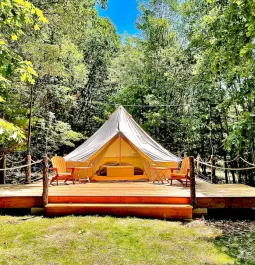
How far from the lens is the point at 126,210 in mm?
4629

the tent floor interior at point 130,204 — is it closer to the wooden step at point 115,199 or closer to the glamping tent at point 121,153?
the wooden step at point 115,199

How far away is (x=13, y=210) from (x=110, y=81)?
11715 millimetres

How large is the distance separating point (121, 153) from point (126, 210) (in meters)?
5.02

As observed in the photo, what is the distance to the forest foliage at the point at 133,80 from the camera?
286 inches

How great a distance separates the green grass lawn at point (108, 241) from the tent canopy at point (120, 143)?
344 centimetres

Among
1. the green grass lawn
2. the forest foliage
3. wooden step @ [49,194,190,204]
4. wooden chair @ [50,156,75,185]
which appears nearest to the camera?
the green grass lawn

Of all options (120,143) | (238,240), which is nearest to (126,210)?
(238,240)

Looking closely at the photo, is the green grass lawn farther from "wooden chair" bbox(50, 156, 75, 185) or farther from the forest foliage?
the forest foliage

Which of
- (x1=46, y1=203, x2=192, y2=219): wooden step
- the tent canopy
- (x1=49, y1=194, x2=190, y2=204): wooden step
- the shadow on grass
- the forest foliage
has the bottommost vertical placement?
the shadow on grass

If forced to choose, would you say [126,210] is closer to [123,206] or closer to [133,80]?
[123,206]

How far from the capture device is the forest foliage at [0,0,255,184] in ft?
23.9

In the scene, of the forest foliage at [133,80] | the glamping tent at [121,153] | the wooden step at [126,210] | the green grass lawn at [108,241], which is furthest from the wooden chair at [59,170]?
the green grass lawn at [108,241]

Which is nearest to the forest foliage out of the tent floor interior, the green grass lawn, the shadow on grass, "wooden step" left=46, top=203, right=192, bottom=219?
the tent floor interior

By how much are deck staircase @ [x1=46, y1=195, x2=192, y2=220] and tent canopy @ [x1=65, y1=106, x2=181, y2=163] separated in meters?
2.85
